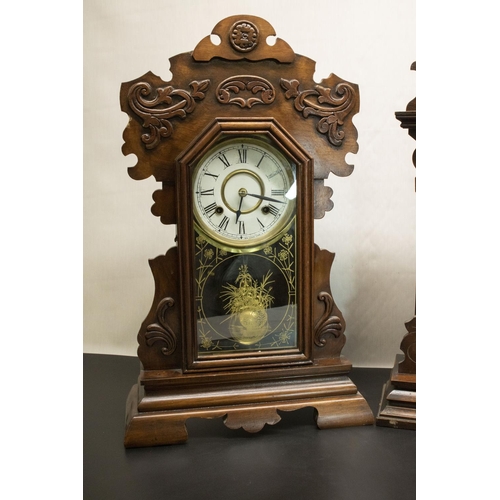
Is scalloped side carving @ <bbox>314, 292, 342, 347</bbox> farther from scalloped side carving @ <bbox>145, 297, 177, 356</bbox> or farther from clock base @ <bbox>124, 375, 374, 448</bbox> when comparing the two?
scalloped side carving @ <bbox>145, 297, 177, 356</bbox>

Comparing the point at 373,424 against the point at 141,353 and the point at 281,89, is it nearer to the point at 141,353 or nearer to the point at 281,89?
the point at 141,353

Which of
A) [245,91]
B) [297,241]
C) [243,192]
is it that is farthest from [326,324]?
[245,91]

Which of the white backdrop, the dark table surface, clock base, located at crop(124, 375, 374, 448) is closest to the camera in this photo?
the dark table surface

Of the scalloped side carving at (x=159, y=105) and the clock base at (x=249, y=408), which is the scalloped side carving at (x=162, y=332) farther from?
the scalloped side carving at (x=159, y=105)

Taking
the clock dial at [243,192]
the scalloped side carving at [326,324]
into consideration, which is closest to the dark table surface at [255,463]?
the scalloped side carving at [326,324]

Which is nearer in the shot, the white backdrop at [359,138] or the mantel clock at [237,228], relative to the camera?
the mantel clock at [237,228]

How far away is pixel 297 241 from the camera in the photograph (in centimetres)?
94

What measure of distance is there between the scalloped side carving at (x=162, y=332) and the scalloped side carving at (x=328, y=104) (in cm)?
36

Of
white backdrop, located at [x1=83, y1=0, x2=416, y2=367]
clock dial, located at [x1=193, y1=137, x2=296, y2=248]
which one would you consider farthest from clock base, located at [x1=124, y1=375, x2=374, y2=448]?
white backdrop, located at [x1=83, y1=0, x2=416, y2=367]

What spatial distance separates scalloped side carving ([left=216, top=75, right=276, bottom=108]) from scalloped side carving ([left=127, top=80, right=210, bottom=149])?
3 cm

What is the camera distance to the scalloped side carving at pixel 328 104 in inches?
36.2

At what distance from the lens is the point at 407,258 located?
4.24 feet

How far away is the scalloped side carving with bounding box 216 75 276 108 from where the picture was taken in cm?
89

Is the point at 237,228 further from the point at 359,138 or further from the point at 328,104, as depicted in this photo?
the point at 359,138
